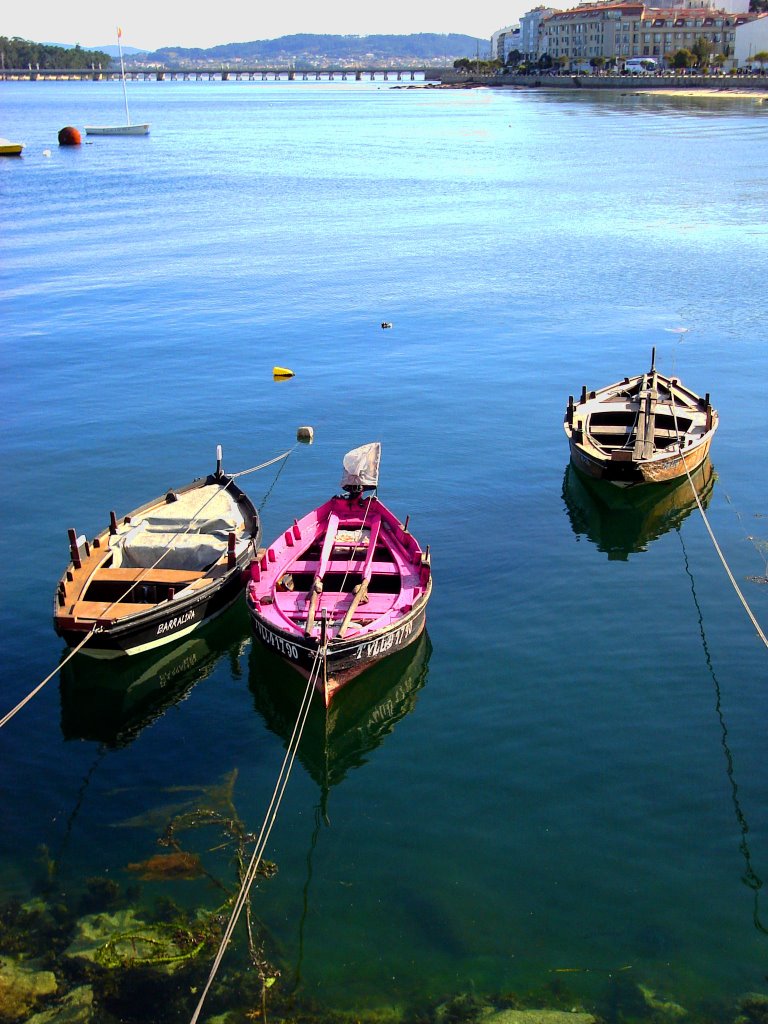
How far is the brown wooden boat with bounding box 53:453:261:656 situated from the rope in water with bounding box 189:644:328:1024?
→ 3.51 m

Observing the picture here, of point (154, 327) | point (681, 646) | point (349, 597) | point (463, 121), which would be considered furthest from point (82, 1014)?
point (463, 121)

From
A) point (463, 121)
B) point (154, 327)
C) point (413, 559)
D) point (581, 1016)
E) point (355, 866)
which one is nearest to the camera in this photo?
point (581, 1016)

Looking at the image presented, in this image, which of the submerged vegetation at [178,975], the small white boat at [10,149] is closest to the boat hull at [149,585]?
the submerged vegetation at [178,975]

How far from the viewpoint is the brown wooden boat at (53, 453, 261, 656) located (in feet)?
70.3

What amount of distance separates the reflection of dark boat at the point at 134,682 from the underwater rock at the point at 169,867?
3.79 m

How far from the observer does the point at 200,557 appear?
24781mm

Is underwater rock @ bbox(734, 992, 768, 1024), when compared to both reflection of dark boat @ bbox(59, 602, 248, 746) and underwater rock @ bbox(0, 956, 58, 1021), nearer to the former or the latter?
underwater rock @ bbox(0, 956, 58, 1021)

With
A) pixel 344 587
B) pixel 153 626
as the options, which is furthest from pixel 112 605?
pixel 344 587

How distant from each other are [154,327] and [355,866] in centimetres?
3869

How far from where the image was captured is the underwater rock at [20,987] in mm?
14312

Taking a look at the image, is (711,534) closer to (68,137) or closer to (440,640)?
(440,640)

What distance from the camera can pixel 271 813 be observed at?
18.1 metres

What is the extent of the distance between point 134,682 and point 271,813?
19.0 ft

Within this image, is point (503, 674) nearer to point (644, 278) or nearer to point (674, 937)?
point (674, 937)
